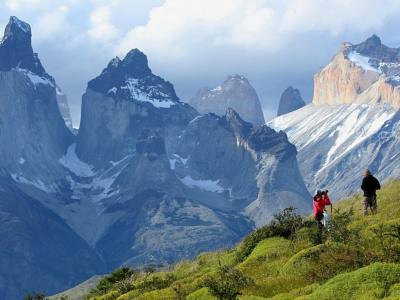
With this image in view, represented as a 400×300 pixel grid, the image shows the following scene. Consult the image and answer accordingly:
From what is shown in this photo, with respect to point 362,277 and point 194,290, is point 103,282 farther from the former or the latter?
point 362,277

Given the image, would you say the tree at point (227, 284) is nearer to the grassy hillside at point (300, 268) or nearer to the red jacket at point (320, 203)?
the grassy hillside at point (300, 268)

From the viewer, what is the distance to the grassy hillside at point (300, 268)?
21016mm

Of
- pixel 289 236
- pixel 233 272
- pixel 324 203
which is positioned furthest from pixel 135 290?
pixel 324 203

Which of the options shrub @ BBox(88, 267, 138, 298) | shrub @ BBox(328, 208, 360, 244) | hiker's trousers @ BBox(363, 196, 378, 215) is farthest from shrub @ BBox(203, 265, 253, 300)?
hiker's trousers @ BBox(363, 196, 378, 215)

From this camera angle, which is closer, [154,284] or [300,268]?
[300,268]

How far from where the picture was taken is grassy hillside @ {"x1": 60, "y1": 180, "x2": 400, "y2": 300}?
2102cm

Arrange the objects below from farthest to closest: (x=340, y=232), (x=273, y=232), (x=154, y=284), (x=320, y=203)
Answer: (x=320, y=203), (x=273, y=232), (x=154, y=284), (x=340, y=232)

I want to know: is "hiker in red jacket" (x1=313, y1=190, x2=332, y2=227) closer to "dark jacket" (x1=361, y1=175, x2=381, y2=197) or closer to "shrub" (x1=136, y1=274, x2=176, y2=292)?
"dark jacket" (x1=361, y1=175, x2=381, y2=197)

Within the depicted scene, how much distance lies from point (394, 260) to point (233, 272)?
18.6 ft

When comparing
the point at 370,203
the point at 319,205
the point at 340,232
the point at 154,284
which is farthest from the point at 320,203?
the point at 154,284

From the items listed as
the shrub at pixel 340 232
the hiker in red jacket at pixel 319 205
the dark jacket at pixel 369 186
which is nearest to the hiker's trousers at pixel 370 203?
the dark jacket at pixel 369 186

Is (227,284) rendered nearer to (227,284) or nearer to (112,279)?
(227,284)

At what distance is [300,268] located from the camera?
26750 millimetres

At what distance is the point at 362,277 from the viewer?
21.0 metres
